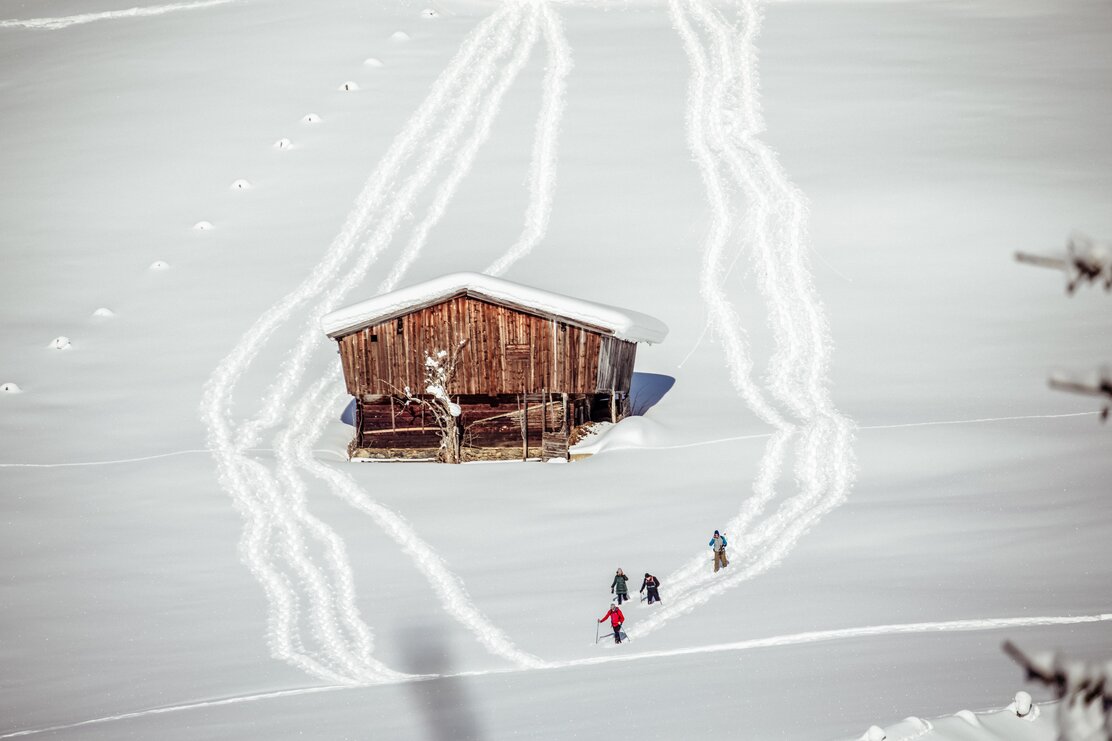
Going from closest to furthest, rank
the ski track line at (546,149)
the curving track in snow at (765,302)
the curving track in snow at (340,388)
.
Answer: the curving track in snow at (340,388) < the curving track in snow at (765,302) < the ski track line at (546,149)

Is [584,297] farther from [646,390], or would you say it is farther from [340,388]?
[340,388]

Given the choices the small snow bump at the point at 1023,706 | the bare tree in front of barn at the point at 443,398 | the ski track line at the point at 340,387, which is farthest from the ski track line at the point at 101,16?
the small snow bump at the point at 1023,706

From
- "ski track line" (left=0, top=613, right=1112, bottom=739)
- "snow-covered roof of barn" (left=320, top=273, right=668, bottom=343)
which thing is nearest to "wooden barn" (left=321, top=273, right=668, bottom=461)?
"snow-covered roof of barn" (left=320, top=273, right=668, bottom=343)

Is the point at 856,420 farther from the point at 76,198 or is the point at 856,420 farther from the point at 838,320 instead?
the point at 76,198

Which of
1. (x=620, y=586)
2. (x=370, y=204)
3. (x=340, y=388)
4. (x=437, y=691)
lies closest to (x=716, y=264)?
(x=370, y=204)

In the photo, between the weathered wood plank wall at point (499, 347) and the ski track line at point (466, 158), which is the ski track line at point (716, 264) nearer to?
the weathered wood plank wall at point (499, 347)

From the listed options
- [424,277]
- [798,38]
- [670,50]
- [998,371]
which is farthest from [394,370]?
[798,38]
